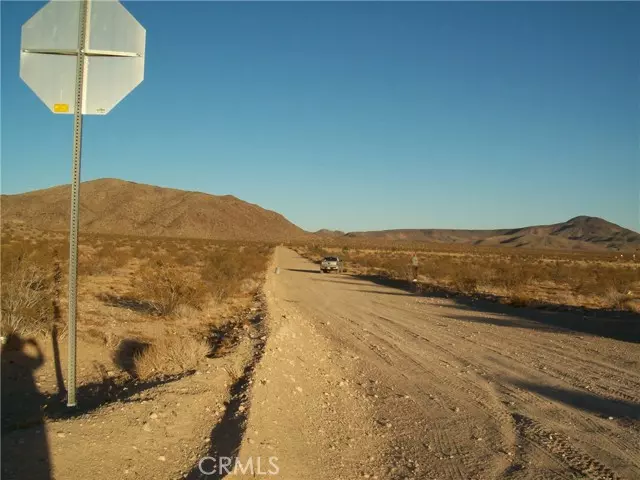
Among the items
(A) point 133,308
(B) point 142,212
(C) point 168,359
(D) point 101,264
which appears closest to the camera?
(C) point 168,359

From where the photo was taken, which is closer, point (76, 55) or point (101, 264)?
point (76, 55)

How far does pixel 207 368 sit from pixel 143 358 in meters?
1.33

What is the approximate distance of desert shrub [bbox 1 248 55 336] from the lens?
9.81 meters

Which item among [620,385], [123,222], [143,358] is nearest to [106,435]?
[143,358]

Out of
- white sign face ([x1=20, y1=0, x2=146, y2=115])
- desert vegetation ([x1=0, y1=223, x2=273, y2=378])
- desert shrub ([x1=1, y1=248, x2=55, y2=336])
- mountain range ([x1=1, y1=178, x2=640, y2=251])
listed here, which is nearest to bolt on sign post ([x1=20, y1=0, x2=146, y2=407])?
white sign face ([x1=20, y1=0, x2=146, y2=115])

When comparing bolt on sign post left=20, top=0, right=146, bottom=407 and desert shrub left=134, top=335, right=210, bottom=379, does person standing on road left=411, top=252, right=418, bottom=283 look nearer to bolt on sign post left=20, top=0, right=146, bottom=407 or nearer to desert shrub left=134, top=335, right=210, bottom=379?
desert shrub left=134, top=335, right=210, bottom=379

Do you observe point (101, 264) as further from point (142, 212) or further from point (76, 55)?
point (142, 212)

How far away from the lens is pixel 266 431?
5910 millimetres

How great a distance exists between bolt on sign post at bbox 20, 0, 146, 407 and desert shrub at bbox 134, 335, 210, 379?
2.63m

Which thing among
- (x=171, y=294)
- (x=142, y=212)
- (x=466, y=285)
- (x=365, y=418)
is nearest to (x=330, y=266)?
(x=466, y=285)

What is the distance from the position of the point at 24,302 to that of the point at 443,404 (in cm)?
764

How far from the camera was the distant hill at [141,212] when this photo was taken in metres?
134

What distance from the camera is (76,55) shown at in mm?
5812

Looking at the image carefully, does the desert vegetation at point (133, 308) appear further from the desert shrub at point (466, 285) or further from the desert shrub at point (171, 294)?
the desert shrub at point (466, 285)
